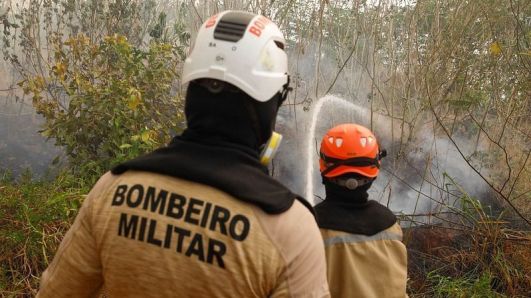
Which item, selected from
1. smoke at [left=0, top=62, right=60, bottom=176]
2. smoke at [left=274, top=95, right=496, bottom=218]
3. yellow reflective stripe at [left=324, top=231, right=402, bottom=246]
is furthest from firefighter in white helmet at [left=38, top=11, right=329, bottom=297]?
smoke at [left=274, top=95, right=496, bottom=218]

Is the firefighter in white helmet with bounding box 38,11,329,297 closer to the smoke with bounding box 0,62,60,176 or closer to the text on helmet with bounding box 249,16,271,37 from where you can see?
the text on helmet with bounding box 249,16,271,37

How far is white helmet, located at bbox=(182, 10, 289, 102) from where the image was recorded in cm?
130

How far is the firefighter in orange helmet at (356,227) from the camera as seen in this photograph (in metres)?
2.13

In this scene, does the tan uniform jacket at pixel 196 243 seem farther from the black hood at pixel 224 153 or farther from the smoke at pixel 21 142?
the smoke at pixel 21 142

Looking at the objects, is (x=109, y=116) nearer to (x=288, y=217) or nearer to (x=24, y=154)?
(x=24, y=154)

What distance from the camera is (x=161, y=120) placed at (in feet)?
16.7

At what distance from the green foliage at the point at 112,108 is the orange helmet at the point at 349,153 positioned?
2.38 meters

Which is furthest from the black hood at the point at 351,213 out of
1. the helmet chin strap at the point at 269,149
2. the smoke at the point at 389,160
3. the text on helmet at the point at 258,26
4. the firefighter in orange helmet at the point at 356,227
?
the smoke at the point at 389,160

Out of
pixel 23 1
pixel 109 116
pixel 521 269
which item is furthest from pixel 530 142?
pixel 23 1

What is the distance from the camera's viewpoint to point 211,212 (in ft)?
3.83

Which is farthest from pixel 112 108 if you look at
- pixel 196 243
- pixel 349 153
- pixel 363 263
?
pixel 196 243

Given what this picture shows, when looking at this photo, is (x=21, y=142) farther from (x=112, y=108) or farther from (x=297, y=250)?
(x=297, y=250)

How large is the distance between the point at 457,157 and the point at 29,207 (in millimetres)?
6355

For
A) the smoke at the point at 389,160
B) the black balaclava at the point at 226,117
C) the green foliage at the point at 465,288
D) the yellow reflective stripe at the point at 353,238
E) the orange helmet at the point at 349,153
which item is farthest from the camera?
the smoke at the point at 389,160
